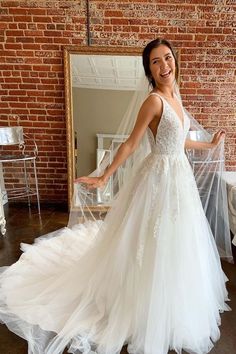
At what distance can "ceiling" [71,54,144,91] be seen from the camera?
2855 mm

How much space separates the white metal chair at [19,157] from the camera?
2936mm

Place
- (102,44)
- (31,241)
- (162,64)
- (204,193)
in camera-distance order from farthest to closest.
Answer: (102,44) → (31,241) → (204,193) → (162,64)

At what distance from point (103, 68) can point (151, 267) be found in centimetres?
222

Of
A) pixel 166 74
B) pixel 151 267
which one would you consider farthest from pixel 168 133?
pixel 151 267

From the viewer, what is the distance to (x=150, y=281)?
4.30 ft

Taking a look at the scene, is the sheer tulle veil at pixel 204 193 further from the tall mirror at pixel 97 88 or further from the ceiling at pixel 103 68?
the ceiling at pixel 103 68

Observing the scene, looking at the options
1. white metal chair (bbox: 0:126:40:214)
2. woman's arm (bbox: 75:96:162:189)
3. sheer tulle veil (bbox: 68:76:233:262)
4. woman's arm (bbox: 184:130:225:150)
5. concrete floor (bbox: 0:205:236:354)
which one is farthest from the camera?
white metal chair (bbox: 0:126:40:214)

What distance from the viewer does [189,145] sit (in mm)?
1624

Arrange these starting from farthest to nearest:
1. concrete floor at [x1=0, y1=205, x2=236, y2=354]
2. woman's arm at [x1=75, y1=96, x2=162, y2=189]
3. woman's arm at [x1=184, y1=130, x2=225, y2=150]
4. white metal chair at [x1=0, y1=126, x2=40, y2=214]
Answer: white metal chair at [x1=0, y1=126, x2=40, y2=214] < woman's arm at [x1=184, y1=130, x2=225, y2=150] < concrete floor at [x1=0, y1=205, x2=236, y2=354] < woman's arm at [x1=75, y1=96, x2=162, y2=189]

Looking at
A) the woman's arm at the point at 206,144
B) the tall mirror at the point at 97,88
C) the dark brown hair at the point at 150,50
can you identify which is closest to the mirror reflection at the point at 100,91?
the tall mirror at the point at 97,88

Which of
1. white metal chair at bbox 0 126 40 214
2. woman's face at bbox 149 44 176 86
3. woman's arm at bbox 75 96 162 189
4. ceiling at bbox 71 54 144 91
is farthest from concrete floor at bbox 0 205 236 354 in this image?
ceiling at bbox 71 54 144 91

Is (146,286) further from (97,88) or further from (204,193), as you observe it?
(97,88)

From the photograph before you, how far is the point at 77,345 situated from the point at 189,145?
3.93ft

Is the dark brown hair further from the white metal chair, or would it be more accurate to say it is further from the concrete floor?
the white metal chair
